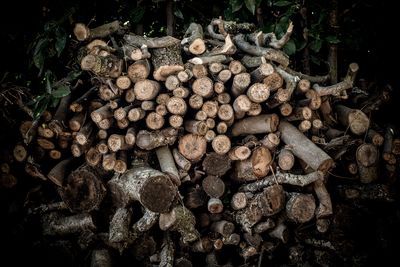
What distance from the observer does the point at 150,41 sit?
218 centimetres

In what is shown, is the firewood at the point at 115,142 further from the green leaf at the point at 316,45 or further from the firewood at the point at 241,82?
the green leaf at the point at 316,45

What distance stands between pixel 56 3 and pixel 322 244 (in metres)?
2.49

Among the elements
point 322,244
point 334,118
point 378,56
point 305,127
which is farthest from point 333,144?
point 378,56

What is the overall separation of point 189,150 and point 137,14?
1405 millimetres

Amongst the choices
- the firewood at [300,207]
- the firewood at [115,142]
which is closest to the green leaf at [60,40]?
the firewood at [115,142]

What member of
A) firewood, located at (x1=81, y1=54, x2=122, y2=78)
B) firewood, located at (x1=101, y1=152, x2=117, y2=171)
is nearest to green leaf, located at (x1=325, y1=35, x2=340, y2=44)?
firewood, located at (x1=81, y1=54, x2=122, y2=78)

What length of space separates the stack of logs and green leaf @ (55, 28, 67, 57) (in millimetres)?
87

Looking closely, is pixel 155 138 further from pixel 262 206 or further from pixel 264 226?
pixel 264 226

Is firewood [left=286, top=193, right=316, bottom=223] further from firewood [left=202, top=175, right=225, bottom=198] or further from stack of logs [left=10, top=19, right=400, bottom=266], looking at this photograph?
firewood [left=202, top=175, right=225, bottom=198]

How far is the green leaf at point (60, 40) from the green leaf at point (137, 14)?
→ 0.88m

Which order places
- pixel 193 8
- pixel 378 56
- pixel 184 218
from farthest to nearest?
1. pixel 193 8
2. pixel 378 56
3. pixel 184 218

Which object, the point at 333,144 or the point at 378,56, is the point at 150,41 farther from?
the point at 378,56

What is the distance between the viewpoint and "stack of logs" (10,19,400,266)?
2.07m

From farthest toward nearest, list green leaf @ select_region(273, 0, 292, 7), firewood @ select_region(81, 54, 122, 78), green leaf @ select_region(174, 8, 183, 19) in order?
green leaf @ select_region(174, 8, 183, 19)
green leaf @ select_region(273, 0, 292, 7)
firewood @ select_region(81, 54, 122, 78)
